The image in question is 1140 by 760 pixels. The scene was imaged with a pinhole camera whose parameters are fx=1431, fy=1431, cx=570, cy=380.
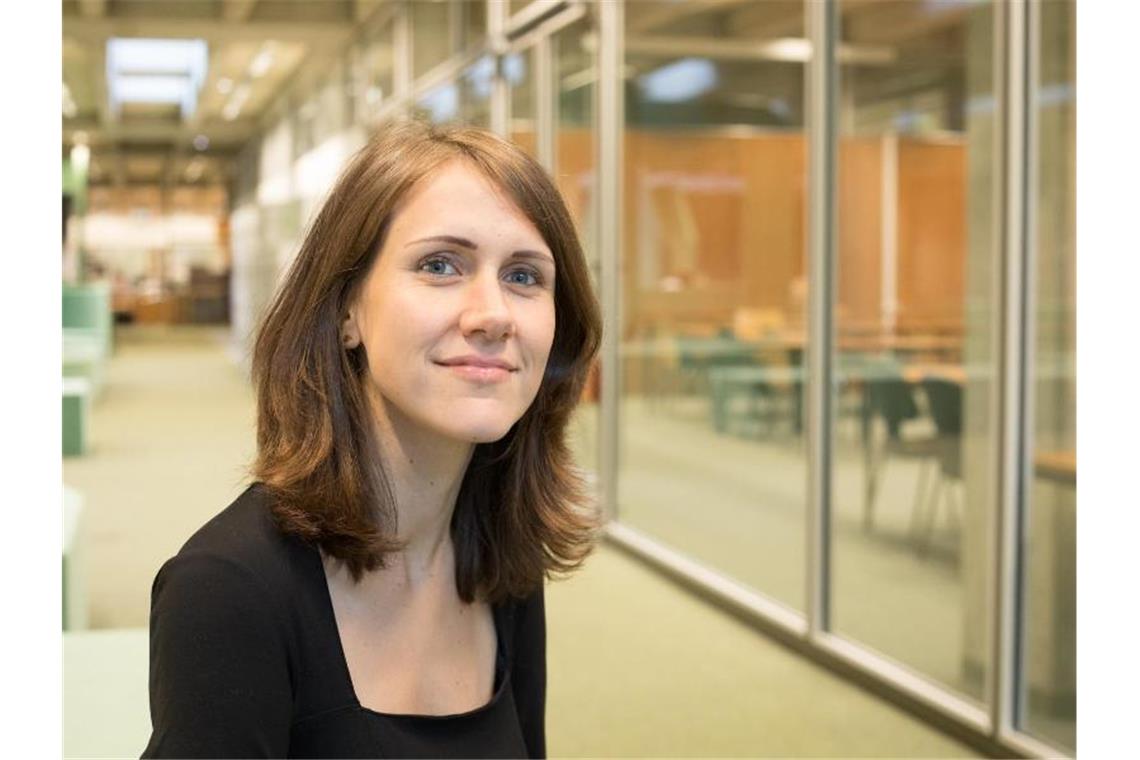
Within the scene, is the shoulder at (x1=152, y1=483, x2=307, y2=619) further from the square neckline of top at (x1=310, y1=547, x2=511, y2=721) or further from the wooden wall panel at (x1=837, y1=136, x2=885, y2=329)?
the wooden wall panel at (x1=837, y1=136, x2=885, y2=329)

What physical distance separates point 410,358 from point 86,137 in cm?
232

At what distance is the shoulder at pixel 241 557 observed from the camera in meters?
1.15

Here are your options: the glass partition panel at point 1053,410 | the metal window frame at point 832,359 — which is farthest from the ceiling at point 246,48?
the glass partition panel at point 1053,410

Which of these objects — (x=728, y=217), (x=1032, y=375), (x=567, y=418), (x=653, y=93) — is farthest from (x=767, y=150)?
(x=567, y=418)

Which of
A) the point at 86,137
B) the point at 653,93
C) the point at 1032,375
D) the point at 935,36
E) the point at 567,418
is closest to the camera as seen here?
the point at 567,418

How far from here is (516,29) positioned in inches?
108

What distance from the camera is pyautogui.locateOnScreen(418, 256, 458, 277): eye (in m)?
1.24

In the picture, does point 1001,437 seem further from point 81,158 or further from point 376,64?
point 81,158

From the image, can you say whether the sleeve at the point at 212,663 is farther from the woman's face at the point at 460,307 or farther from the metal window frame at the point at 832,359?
the metal window frame at the point at 832,359

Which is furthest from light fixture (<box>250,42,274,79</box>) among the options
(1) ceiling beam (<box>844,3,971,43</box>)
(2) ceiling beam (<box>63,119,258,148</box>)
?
(1) ceiling beam (<box>844,3,971,43</box>)

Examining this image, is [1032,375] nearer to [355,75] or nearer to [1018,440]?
[1018,440]

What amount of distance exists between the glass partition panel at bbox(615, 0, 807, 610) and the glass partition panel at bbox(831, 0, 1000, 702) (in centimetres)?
29

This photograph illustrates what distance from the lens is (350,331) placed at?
1.30m

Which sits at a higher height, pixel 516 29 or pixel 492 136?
pixel 516 29
